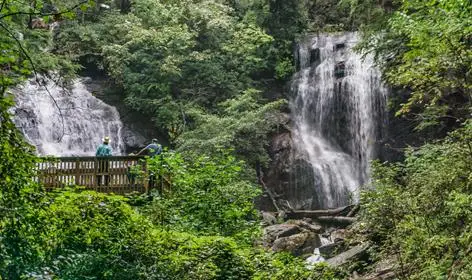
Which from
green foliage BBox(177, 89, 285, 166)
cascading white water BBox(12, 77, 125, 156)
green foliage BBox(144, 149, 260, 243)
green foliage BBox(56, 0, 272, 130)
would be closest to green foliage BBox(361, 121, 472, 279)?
green foliage BBox(144, 149, 260, 243)

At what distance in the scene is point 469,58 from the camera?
1088cm

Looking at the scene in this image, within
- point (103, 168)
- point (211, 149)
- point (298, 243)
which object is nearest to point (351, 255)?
point (298, 243)

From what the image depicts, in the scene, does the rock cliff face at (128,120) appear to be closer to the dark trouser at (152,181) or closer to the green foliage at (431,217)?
the dark trouser at (152,181)

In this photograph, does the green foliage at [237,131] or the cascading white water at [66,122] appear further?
the cascading white water at [66,122]

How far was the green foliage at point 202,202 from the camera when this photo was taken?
38.7ft

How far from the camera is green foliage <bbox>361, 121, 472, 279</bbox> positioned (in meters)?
9.08

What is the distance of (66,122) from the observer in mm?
24969

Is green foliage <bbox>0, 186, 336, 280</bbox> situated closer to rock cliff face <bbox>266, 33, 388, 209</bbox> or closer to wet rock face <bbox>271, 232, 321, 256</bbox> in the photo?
wet rock face <bbox>271, 232, 321, 256</bbox>

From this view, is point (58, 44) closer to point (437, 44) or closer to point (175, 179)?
point (175, 179)

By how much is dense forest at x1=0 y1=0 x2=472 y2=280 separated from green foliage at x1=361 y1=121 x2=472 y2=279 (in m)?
0.04

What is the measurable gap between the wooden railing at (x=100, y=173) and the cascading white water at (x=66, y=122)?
846 cm

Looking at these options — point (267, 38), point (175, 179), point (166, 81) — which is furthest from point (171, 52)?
point (175, 179)

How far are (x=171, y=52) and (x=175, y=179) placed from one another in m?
15.8

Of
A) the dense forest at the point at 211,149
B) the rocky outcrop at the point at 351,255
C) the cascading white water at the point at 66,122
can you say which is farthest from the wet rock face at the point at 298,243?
the cascading white water at the point at 66,122
